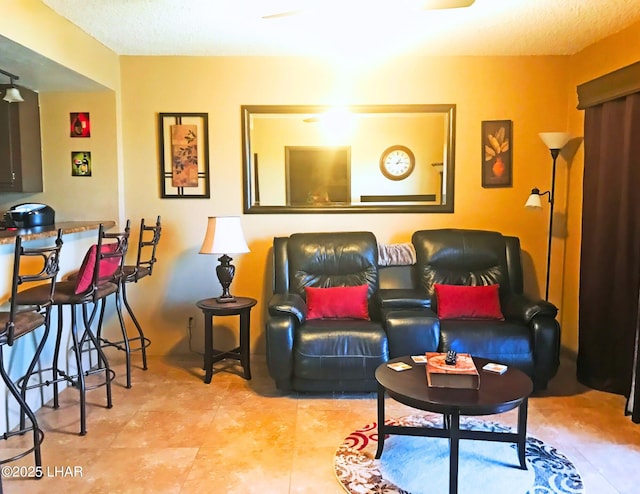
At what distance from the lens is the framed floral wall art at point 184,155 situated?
415 centimetres

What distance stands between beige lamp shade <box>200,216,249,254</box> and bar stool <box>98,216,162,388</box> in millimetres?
451

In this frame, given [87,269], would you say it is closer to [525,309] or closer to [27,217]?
[27,217]

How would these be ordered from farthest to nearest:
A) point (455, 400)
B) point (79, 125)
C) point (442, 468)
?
1. point (79, 125)
2. point (442, 468)
3. point (455, 400)

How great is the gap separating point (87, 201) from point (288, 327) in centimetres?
203

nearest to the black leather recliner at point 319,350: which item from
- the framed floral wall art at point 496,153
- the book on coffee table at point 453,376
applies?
the book on coffee table at point 453,376

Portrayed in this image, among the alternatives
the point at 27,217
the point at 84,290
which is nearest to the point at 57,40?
the point at 27,217

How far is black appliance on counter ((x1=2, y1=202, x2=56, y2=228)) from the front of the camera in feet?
11.3

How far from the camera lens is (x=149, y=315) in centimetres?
427

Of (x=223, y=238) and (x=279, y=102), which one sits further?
(x=279, y=102)

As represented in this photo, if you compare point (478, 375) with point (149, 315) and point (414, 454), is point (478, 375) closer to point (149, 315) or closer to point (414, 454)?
point (414, 454)

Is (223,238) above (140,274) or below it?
above

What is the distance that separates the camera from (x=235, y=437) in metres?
2.83

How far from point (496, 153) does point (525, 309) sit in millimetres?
1418

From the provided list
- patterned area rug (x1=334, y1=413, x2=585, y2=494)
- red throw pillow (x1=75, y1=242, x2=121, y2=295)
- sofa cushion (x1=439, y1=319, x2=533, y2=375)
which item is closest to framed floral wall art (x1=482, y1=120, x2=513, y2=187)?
sofa cushion (x1=439, y1=319, x2=533, y2=375)
